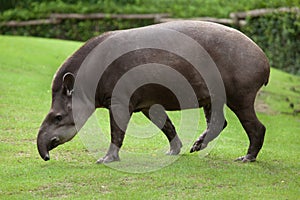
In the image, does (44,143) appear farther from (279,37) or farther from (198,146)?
(279,37)

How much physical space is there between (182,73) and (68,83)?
1.32 metres

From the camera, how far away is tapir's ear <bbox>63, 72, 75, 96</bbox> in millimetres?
7598

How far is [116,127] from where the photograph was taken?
7812 mm

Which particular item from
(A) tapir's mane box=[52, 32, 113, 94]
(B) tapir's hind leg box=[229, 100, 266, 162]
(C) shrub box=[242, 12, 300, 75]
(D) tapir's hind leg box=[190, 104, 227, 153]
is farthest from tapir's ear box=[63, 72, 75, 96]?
(C) shrub box=[242, 12, 300, 75]

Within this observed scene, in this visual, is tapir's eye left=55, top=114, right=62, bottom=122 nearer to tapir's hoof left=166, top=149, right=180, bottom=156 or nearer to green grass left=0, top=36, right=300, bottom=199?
green grass left=0, top=36, right=300, bottom=199

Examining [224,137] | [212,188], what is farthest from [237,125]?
[212,188]

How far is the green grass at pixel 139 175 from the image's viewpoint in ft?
22.2

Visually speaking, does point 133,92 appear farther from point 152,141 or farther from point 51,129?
point 152,141

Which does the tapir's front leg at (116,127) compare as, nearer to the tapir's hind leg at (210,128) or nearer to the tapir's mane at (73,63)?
the tapir's mane at (73,63)

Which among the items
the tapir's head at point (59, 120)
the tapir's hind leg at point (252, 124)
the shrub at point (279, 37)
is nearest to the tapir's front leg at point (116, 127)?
the tapir's head at point (59, 120)

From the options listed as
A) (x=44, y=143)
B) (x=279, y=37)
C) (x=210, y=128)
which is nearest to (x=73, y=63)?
(x=44, y=143)

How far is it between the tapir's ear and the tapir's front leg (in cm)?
52

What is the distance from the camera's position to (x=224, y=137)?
10.2m

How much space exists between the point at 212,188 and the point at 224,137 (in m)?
3.29
